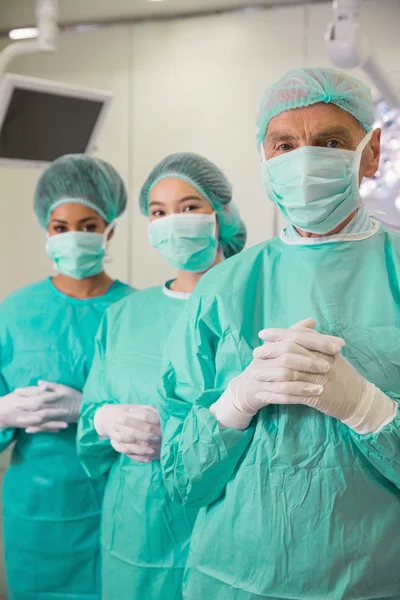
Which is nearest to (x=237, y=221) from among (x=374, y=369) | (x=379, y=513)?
(x=374, y=369)

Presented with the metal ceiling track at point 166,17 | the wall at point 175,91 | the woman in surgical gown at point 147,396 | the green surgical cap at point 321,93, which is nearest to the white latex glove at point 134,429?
the woman in surgical gown at point 147,396

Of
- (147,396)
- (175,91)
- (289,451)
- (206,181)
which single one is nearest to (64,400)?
(147,396)

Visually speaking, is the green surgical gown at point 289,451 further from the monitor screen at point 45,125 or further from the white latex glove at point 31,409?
the monitor screen at point 45,125

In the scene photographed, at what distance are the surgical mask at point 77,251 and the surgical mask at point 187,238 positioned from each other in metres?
0.32

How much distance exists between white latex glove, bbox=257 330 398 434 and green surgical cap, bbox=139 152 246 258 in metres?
0.77

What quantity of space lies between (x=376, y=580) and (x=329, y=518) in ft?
0.37

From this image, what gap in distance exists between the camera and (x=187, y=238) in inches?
65.0

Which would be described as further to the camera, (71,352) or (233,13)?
(233,13)

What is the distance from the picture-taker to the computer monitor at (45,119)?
7.81ft

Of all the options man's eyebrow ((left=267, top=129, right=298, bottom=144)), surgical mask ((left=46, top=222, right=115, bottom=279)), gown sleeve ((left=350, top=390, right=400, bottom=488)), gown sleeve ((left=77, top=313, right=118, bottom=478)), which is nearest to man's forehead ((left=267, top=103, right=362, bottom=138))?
man's eyebrow ((left=267, top=129, right=298, bottom=144))

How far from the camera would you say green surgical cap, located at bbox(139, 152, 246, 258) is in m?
1.69

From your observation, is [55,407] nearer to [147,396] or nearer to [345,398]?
[147,396]

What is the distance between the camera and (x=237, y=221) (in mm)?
1802

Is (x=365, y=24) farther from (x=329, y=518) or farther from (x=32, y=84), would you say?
(x=329, y=518)
